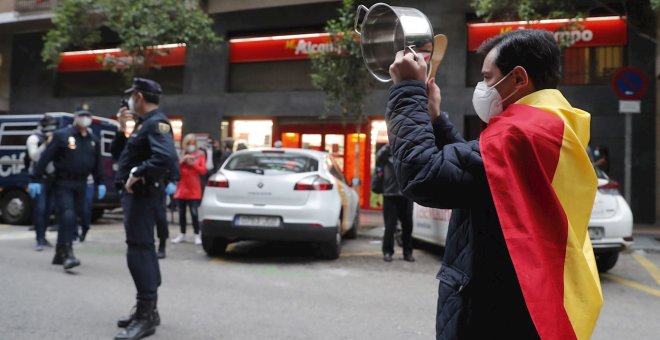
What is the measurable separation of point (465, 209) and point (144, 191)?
3058 millimetres

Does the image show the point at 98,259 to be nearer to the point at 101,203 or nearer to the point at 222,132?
the point at 101,203

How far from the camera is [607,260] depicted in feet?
23.8

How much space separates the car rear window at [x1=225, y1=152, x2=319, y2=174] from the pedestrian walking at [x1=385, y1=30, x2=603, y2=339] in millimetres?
5841

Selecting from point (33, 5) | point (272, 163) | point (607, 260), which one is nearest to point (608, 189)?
point (607, 260)

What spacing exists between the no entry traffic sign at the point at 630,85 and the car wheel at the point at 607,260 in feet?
15.1

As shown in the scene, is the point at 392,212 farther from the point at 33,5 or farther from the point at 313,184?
the point at 33,5

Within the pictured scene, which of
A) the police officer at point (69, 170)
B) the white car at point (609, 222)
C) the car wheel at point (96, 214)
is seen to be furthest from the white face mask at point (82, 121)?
the car wheel at point (96, 214)

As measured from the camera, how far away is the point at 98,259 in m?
7.43

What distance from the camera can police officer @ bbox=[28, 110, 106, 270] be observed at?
6465mm

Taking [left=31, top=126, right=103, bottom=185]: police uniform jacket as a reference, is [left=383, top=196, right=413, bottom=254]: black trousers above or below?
below

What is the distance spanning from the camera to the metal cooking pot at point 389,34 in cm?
164

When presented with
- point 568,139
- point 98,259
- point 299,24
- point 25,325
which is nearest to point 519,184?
point 568,139

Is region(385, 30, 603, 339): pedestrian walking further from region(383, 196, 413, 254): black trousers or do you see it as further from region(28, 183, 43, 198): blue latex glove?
region(28, 183, 43, 198): blue latex glove

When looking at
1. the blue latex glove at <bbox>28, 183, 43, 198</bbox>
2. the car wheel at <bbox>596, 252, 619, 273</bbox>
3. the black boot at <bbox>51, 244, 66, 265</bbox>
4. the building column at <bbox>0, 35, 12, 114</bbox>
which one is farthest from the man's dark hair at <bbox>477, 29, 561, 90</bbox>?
the building column at <bbox>0, 35, 12, 114</bbox>
